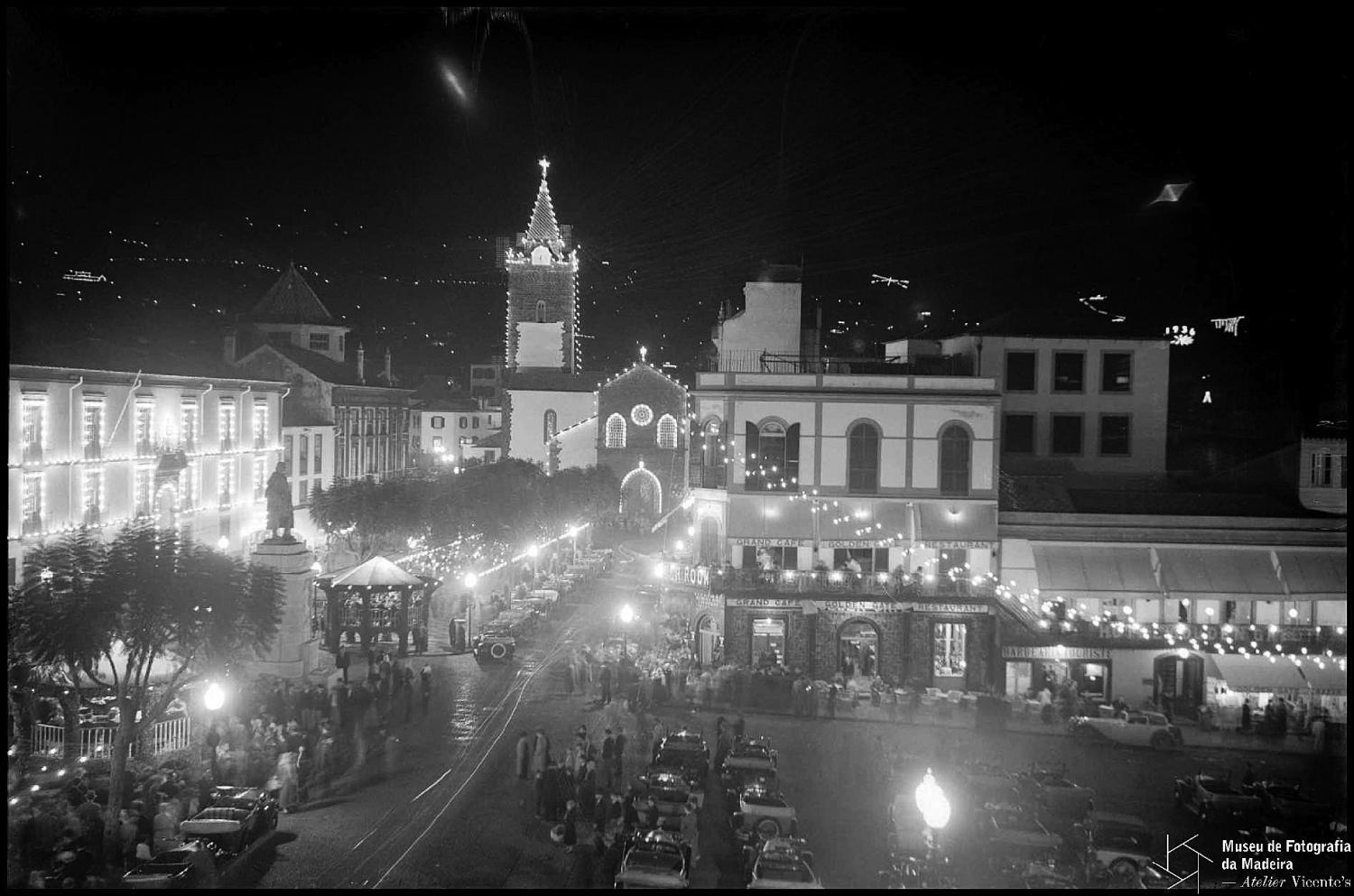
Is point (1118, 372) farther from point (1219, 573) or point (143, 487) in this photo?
point (143, 487)

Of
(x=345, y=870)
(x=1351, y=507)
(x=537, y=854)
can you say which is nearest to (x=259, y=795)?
(x=345, y=870)

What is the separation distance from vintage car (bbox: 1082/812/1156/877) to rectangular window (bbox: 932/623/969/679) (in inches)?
366

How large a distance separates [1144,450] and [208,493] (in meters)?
26.5

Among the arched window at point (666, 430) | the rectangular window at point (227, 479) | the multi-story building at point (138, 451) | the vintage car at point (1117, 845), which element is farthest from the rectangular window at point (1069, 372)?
the rectangular window at point (227, 479)

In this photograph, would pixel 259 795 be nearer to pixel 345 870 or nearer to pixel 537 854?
pixel 345 870

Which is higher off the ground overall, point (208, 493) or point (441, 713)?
point (208, 493)

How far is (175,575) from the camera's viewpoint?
1372 cm

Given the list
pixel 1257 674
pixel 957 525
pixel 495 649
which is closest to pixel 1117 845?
pixel 1257 674

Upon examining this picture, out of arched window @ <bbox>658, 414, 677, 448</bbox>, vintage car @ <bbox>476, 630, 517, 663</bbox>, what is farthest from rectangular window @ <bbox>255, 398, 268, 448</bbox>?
vintage car @ <bbox>476, 630, 517, 663</bbox>

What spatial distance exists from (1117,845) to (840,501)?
473 inches

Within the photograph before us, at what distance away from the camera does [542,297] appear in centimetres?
5734

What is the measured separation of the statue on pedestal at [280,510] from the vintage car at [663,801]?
848cm

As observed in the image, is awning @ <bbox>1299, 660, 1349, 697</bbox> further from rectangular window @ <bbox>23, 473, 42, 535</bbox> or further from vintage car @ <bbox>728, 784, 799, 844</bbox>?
rectangular window @ <bbox>23, 473, 42, 535</bbox>

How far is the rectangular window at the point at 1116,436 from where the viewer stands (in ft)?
82.9
